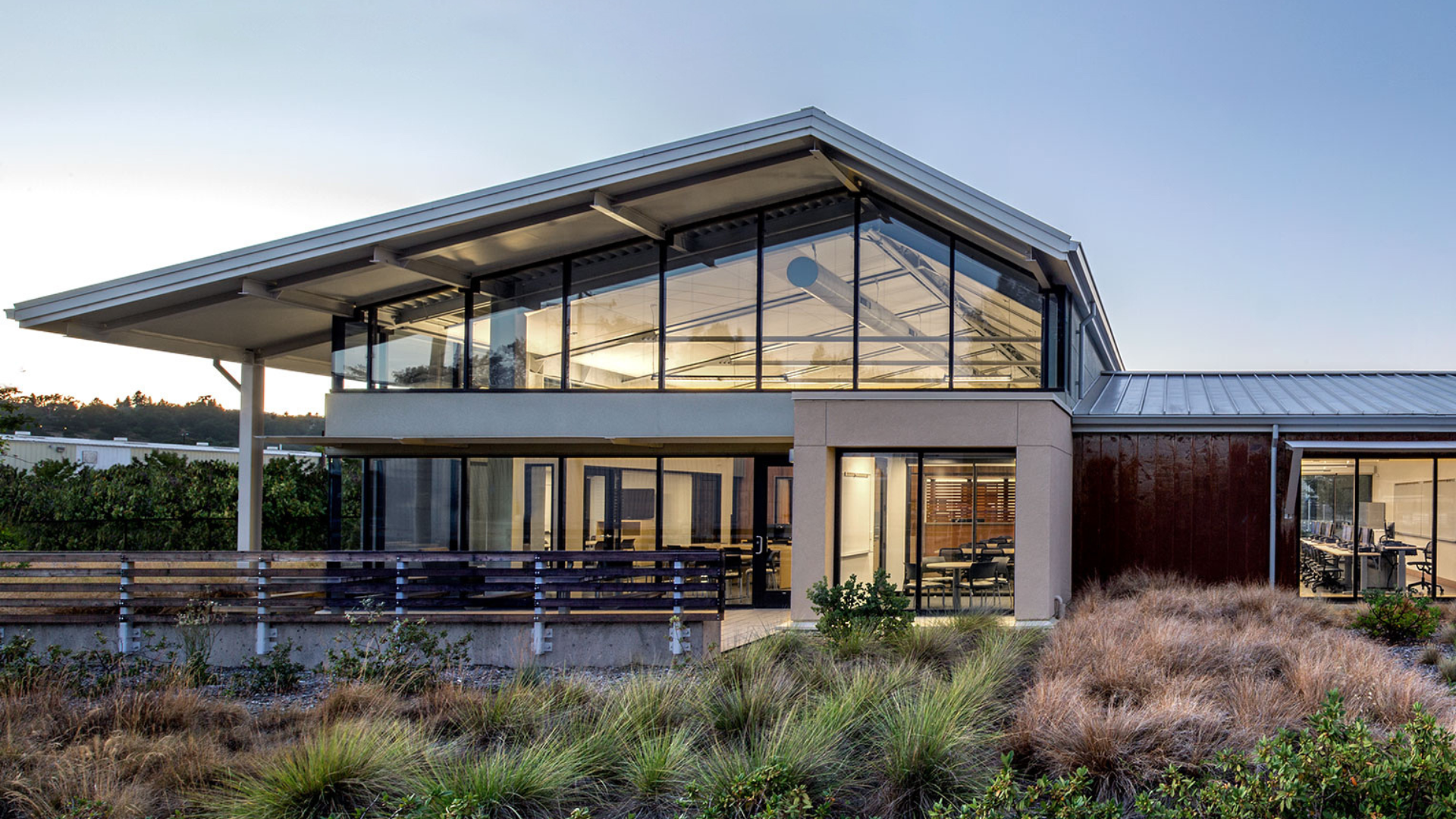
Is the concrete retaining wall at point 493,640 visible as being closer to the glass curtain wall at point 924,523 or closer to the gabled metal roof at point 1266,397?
the glass curtain wall at point 924,523

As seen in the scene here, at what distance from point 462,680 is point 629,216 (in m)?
6.25

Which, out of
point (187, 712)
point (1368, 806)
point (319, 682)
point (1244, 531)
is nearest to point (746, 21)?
point (1244, 531)

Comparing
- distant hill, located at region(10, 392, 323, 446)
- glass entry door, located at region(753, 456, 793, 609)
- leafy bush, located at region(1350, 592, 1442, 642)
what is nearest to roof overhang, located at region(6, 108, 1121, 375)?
glass entry door, located at region(753, 456, 793, 609)

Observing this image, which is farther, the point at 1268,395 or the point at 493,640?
the point at 1268,395

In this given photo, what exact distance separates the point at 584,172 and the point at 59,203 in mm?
12421

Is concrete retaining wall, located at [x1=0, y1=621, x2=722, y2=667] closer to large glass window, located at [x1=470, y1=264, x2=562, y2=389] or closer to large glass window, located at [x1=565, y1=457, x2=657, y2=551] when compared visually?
large glass window, located at [x1=565, y1=457, x2=657, y2=551]

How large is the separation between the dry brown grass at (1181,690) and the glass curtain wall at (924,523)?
2.74 metres

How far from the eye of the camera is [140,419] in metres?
51.4

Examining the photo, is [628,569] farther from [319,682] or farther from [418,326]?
[418,326]

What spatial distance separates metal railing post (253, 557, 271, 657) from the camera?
11.2 meters

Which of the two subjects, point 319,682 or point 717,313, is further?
point 717,313

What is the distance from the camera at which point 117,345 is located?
565 inches

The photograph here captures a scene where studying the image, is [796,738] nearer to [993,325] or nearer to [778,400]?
[778,400]

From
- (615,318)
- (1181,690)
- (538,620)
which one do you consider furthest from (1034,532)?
(615,318)
